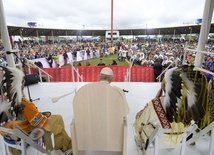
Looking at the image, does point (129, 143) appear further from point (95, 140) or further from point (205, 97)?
point (205, 97)

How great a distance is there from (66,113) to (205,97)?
2.00m

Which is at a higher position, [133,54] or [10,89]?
[10,89]

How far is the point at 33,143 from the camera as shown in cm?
120

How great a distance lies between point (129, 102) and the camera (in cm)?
297

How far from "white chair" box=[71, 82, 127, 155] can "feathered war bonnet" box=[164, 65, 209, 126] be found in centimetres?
32

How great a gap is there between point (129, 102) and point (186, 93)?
2.02 meters

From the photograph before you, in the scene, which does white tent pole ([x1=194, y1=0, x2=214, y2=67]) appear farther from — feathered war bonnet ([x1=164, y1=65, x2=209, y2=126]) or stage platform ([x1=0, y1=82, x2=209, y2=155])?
feathered war bonnet ([x1=164, y1=65, x2=209, y2=126])

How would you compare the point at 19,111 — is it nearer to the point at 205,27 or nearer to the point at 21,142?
the point at 21,142

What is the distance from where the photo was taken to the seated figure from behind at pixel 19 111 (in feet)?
3.46

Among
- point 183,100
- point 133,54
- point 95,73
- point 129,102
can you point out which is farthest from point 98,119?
point 133,54

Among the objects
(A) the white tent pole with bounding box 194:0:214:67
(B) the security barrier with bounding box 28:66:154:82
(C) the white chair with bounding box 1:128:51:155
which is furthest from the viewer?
(B) the security barrier with bounding box 28:66:154:82

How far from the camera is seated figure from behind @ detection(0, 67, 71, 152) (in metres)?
1.06

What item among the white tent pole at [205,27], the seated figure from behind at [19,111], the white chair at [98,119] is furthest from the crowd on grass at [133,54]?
the white chair at [98,119]

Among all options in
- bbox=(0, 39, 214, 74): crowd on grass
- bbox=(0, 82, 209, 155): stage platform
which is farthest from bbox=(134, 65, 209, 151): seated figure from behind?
bbox=(0, 39, 214, 74): crowd on grass
